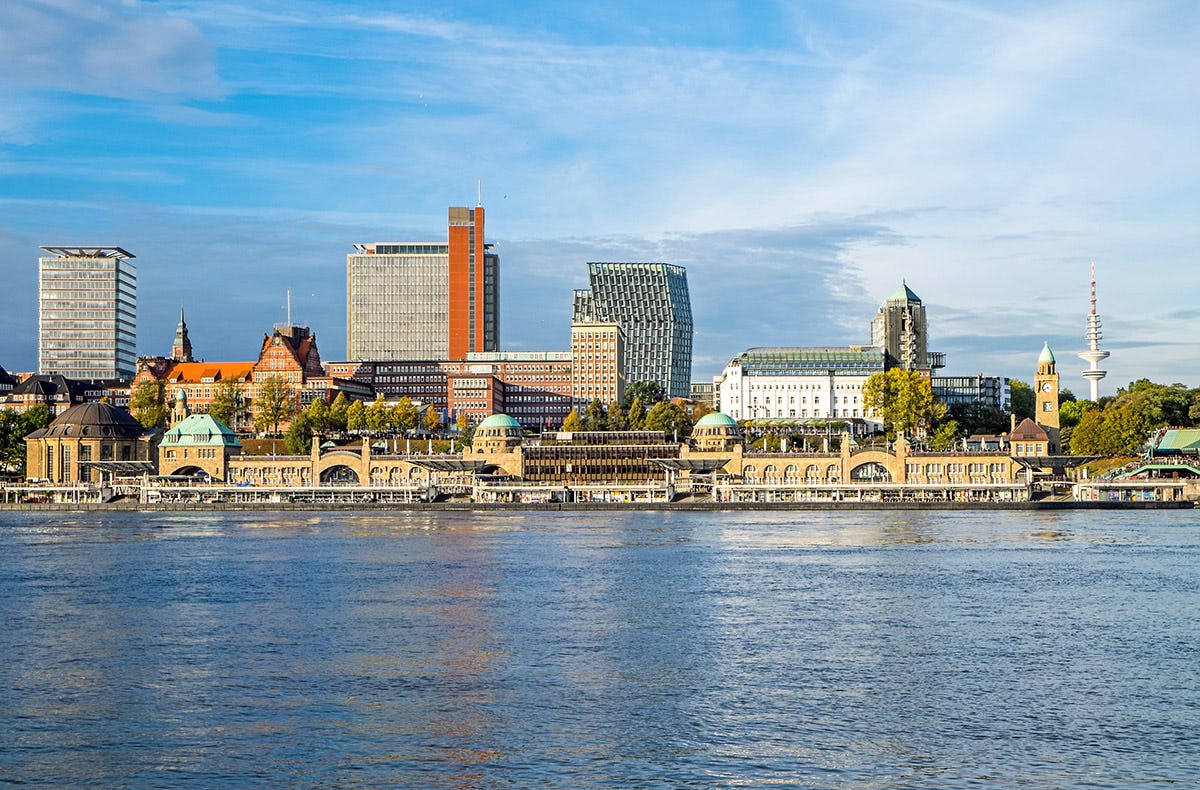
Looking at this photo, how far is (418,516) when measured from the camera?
134 meters

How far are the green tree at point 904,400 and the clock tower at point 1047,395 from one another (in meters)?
13.7

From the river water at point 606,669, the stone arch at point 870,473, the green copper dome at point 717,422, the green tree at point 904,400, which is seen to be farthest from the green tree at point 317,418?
the river water at point 606,669

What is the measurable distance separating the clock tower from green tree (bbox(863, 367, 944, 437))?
1369cm

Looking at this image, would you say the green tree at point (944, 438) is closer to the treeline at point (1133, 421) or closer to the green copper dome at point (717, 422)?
the treeline at point (1133, 421)

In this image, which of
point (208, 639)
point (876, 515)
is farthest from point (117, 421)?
point (208, 639)

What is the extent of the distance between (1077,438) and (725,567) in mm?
102428

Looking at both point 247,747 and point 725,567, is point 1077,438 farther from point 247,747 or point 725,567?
point 247,747

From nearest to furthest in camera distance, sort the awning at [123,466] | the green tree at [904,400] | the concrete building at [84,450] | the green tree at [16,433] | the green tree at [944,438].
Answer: the awning at [123,466] < the concrete building at [84,450] < the green tree at [904,400] < the green tree at [944,438] < the green tree at [16,433]

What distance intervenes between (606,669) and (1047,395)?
137703 millimetres

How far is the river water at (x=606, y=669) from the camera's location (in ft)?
104

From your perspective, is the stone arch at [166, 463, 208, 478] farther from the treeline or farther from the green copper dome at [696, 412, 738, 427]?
the treeline

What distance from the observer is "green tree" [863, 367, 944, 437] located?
6781 inches

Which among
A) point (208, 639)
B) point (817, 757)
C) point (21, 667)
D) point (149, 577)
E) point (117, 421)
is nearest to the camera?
point (817, 757)

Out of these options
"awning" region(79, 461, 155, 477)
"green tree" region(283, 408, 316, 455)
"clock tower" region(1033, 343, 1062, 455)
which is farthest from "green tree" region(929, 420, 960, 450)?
"awning" region(79, 461, 155, 477)
